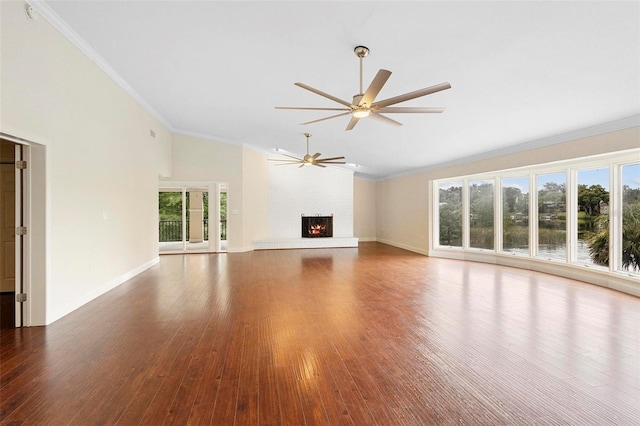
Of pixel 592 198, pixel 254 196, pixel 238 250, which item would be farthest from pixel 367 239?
pixel 592 198

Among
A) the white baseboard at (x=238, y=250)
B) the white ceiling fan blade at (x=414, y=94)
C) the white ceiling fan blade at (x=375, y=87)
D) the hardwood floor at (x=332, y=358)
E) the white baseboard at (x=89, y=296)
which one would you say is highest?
the white ceiling fan blade at (x=375, y=87)

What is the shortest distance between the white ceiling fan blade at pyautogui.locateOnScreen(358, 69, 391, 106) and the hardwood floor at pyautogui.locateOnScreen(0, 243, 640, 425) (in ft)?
7.72

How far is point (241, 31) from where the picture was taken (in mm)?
3100

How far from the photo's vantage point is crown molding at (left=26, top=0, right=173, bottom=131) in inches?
119

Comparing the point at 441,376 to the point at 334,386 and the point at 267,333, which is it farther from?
the point at 267,333

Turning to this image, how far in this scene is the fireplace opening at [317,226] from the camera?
10047mm

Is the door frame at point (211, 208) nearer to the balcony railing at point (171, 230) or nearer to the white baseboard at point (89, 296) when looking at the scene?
the balcony railing at point (171, 230)

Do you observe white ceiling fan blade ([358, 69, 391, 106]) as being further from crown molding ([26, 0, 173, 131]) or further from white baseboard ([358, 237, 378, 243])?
white baseboard ([358, 237, 378, 243])

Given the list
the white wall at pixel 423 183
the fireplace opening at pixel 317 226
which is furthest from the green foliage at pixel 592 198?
the fireplace opening at pixel 317 226

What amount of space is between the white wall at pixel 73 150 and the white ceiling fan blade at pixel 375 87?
3.31m

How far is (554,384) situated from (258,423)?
206 centimetres

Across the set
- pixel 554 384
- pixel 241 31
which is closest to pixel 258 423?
pixel 554 384

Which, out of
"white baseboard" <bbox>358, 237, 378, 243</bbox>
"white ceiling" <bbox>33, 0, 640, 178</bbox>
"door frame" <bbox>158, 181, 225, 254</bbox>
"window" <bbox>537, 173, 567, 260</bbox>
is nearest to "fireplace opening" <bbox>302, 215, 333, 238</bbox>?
"white baseboard" <bbox>358, 237, 378, 243</bbox>

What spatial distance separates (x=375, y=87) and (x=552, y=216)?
5.22 m
